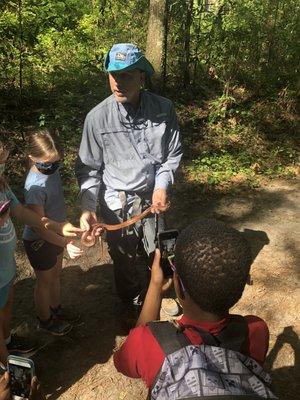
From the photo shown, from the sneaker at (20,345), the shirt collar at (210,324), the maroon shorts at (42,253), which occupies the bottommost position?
the sneaker at (20,345)

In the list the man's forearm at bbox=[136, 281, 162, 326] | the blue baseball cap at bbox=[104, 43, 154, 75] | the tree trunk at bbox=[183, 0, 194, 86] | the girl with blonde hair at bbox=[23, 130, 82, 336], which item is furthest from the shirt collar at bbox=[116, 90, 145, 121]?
the tree trunk at bbox=[183, 0, 194, 86]

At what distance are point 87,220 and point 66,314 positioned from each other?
125cm

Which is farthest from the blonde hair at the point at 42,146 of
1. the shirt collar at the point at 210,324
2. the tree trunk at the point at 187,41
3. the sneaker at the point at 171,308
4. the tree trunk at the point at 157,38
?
the tree trunk at the point at 187,41

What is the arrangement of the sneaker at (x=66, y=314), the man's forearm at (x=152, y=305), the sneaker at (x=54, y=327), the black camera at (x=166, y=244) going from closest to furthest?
1. the man's forearm at (x=152, y=305)
2. the black camera at (x=166, y=244)
3. the sneaker at (x=54, y=327)
4. the sneaker at (x=66, y=314)

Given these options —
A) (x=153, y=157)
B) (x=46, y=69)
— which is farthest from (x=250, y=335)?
(x=46, y=69)

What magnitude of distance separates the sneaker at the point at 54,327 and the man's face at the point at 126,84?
2012mm

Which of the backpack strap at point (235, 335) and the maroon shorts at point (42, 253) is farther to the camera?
the maroon shorts at point (42, 253)

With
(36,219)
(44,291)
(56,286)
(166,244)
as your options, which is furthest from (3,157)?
(56,286)

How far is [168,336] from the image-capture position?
5.39 ft

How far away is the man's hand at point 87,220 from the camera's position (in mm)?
3160

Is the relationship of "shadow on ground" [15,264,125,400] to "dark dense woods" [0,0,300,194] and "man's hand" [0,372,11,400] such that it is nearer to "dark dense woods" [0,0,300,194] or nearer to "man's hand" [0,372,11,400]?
"man's hand" [0,372,11,400]

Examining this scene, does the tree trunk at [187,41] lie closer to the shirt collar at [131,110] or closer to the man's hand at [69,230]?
the shirt collar at [131,110]

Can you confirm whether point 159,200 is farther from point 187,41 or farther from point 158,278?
point 187,41

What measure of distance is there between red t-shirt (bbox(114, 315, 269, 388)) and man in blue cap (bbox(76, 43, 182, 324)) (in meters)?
1.48
